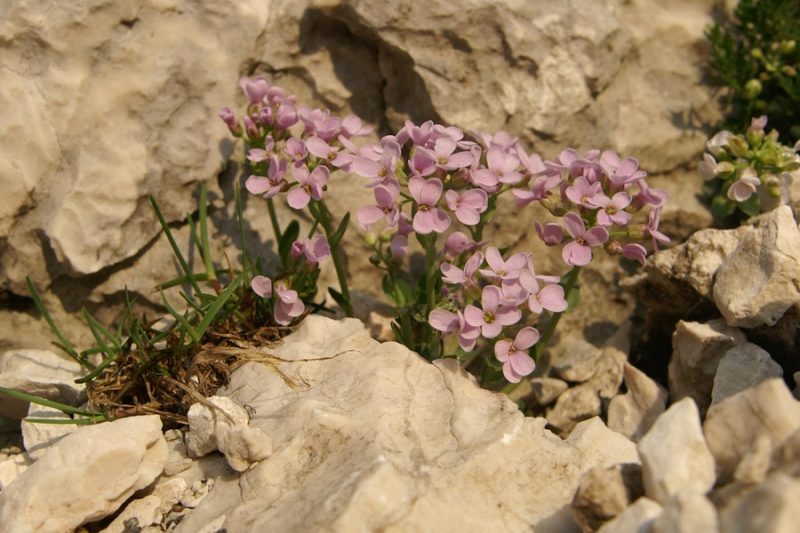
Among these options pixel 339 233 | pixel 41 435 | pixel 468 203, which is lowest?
pixel 41 435

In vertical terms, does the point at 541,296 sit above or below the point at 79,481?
Result: above

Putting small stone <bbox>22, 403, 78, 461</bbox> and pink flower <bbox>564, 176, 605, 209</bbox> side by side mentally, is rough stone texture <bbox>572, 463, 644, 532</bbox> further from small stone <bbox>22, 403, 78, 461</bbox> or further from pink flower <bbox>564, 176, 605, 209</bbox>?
small stone <bbox>22, 403, 78, 461</bbox>

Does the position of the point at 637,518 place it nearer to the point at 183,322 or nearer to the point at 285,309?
the point at 285,309

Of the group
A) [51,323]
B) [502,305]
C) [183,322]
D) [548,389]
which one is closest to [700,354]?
[548,389]

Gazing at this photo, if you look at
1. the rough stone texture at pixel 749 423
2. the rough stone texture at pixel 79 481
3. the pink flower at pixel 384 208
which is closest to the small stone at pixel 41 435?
the rough stone texture at pixel 79 481

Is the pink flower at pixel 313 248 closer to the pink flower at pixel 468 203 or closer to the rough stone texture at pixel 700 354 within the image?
the pink flower at pixel 468 203

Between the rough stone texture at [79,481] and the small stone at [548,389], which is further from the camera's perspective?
the small stone at [548,389]

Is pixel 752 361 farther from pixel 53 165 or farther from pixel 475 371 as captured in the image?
pixel 53 165
